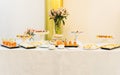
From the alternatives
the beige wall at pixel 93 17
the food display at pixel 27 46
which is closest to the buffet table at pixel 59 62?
the food display at pixel 27 46

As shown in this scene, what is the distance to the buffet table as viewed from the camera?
6.57 feet

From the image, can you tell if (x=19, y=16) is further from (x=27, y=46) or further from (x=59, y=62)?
(x=59, y=62)

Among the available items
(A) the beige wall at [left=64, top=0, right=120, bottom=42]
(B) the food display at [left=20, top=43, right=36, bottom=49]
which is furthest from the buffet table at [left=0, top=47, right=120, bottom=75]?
(A) the beige wall at [left=64, top=0, right=120, bottom=42]

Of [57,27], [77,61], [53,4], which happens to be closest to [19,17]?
[53,4]

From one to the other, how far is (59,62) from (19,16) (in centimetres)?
192

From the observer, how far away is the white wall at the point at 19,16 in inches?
142

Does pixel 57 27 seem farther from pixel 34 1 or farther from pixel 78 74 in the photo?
pixel 34 1

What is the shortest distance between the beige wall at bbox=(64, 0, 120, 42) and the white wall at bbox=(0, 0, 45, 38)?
0.48 meters

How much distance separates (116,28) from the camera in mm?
3502

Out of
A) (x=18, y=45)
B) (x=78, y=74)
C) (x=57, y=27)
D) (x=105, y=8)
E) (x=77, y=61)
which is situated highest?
(x=105, y=8)

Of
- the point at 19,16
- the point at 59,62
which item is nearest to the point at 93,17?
the point at 19,16

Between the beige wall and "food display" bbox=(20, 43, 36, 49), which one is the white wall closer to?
the beige wall

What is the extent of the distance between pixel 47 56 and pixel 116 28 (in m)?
1.86

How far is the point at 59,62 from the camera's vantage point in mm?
1999
